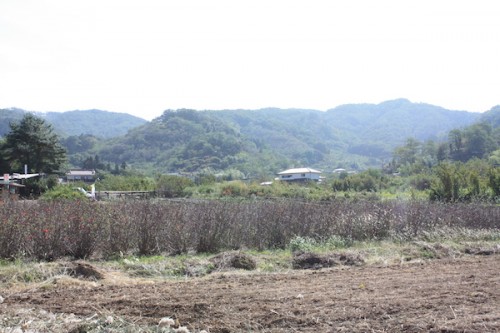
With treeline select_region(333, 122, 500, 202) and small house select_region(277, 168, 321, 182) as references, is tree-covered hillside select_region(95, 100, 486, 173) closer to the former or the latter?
small house select_region(277, 168, 321, 182)

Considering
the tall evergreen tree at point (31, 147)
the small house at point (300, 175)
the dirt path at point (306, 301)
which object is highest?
the tall evergreen tree at point (31, 147)

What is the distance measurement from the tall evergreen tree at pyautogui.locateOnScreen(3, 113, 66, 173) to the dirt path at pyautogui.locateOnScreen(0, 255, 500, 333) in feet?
91.6

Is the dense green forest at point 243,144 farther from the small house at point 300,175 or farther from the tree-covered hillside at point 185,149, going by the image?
the small house at point 300,175

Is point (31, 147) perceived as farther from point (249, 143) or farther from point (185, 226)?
point (249, 143)

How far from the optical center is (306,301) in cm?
525

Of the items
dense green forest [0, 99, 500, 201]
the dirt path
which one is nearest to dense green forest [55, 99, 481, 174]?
dense green forest [0, 99, 500, 201]

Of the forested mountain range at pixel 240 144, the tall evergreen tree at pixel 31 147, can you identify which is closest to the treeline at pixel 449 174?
the tall evergreen tree at pixel 31 147

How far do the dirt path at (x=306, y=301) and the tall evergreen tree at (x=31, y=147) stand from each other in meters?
27.9

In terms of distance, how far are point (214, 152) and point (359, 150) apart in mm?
78233

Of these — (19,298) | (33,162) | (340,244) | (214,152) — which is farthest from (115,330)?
(214,152)

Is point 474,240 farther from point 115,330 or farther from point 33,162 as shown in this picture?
point 33,162

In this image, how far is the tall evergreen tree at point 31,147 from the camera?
3102 centimetres

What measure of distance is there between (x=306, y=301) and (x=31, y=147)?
30.4m

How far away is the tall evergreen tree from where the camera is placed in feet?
102
